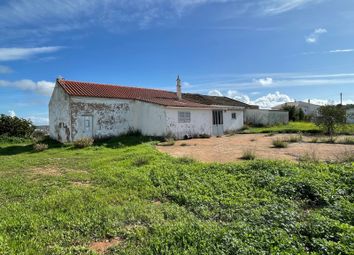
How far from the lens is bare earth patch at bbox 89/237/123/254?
4334 millimetres

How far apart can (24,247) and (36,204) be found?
6.99 feet

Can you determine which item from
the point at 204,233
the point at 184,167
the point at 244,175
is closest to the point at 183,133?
the point at 184,167

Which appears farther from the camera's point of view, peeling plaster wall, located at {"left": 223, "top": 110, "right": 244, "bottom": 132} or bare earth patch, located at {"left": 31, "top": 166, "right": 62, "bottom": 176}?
peeling plaster wall, located at {"left": 223, "top": 110, "right": 244, "bottom": 132}

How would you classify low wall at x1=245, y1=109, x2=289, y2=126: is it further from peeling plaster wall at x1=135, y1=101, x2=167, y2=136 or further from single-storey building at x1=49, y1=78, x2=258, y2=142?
peeling plaster wall at x1=135, y1=101, x2=167, y2=136

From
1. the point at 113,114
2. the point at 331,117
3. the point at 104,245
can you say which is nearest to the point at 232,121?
the point at 331,117

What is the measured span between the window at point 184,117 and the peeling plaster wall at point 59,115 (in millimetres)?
8269

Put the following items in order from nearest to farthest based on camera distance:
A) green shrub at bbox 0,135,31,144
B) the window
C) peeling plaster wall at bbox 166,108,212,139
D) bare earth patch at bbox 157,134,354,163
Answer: bare earth patch at bbox 157,134,354,163 < peeling plaster wall at bbox 166,108,212,139 < the window < green shrub at bbox 0,135,31,144

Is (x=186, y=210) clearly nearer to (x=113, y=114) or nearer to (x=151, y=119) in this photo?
(x=151, y=119)

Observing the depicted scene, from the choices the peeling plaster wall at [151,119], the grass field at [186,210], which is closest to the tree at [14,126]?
the peeling plaster wall at [151,119]

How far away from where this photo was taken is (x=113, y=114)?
75.5 ft

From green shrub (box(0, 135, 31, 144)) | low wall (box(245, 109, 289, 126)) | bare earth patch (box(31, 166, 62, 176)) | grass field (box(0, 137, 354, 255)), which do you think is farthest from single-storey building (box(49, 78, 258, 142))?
grass field (box(0, 137, 354, 255))

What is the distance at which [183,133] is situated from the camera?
23.6 m

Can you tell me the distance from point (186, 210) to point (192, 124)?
61.5 ft

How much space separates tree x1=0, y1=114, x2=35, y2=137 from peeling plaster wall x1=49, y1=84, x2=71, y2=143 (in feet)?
14.8
